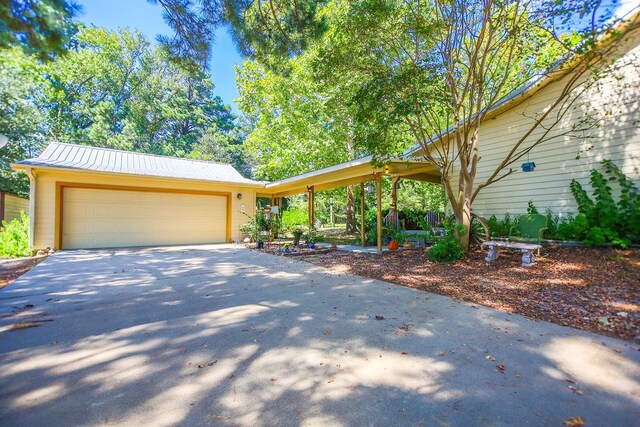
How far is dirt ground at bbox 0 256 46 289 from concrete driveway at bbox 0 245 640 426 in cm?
159

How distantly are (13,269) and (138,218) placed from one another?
4.37 m

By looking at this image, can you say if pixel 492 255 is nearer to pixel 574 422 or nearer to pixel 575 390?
pixel 575 390

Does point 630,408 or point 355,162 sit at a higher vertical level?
point 355,162

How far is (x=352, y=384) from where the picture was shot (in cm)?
200

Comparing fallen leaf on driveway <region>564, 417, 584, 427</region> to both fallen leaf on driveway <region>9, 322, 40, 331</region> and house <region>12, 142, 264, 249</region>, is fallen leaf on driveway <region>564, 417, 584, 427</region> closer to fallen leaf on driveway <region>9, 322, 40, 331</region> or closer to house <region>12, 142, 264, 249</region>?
fallen leaf on driveway <region>9, 322, 40, 331</region>

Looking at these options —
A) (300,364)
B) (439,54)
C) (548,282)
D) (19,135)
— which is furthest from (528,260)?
(19,135)

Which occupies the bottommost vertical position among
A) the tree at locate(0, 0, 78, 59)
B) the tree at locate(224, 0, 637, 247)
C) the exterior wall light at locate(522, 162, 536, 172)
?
the exterior wall light at locate(522, 162, 536, 172)

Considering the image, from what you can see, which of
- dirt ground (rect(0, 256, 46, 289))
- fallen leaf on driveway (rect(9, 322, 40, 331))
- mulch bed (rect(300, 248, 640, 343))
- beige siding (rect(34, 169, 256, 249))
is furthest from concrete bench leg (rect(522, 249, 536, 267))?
beige siding (rect(34, 169, 256, 249))

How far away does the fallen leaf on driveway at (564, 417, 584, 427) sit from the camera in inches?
63.2

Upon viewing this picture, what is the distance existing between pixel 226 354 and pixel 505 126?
885cm

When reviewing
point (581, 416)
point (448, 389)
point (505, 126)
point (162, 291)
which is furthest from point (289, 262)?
point (505, 126)

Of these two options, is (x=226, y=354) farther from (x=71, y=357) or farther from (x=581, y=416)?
(x=581, y=416)

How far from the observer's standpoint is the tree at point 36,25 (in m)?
2.51

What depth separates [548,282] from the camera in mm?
4391
